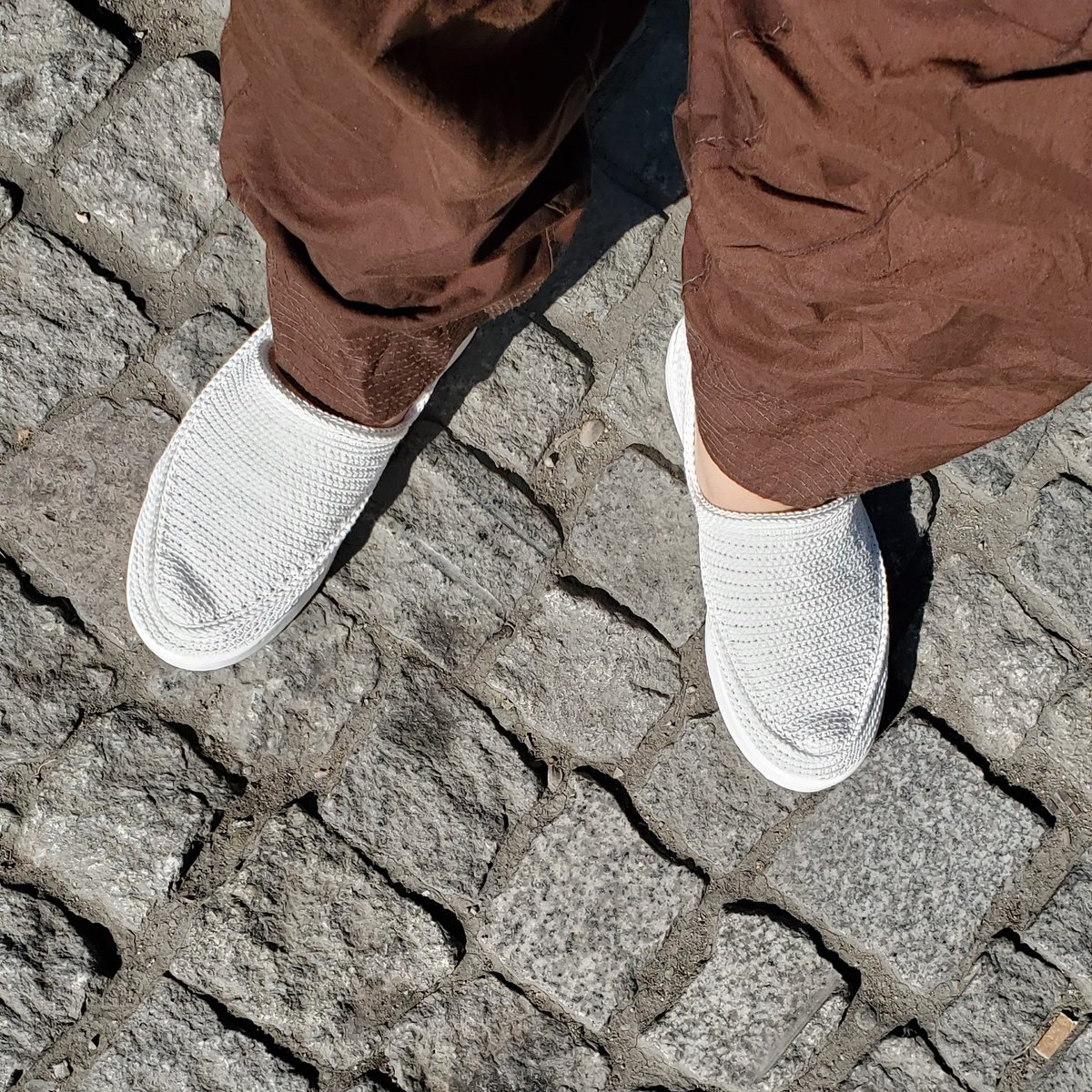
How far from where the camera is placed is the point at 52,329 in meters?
2.11

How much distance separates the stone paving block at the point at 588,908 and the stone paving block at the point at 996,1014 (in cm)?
59

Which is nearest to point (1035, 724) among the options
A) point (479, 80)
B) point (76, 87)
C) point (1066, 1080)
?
point (1066, 1080)

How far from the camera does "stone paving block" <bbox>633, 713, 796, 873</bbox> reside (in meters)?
2.09

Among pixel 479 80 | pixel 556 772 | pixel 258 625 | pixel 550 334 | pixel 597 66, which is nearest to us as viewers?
pixel 479 80

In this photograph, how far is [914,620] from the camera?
2191mm

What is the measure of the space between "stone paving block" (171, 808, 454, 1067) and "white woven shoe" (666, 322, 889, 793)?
795 millimetres

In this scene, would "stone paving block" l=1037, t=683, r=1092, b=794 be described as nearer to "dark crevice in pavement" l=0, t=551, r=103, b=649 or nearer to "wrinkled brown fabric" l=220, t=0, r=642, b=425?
"wrinkled brown fabric" l=220, t=0, r=642, b=425

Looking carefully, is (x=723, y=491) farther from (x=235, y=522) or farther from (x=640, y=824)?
(x=235, y=522)

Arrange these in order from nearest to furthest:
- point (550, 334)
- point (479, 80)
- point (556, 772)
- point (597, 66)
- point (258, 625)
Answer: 1. point (479, 80)
2. point (597, 66)
3. point (258, 625)
4. point (556, 772)
5. point (550, 334)

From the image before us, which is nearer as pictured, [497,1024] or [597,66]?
[597,66]

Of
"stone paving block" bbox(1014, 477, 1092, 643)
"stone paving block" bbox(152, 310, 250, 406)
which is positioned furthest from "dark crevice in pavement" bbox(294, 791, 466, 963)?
"stone paving block" bbox(1014, 477, 1092, 643)

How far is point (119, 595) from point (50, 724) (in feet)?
0.93

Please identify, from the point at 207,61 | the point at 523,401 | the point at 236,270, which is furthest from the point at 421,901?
the point at 207,61

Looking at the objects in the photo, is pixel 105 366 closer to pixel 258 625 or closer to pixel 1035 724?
pixel 258 625
